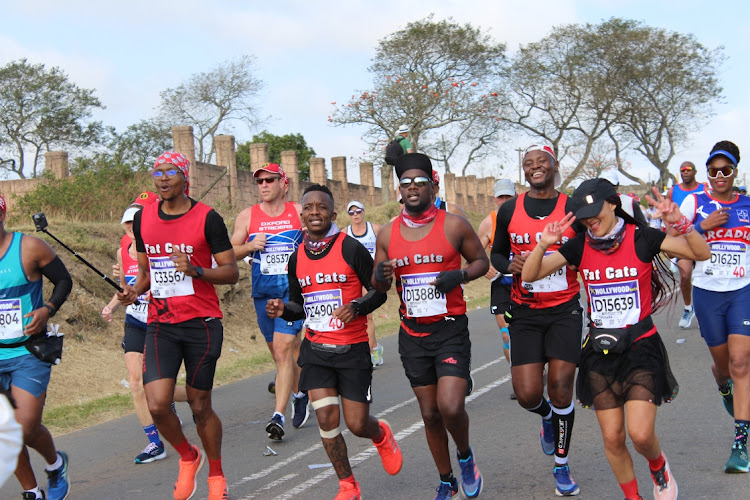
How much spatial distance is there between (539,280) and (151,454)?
3.68m

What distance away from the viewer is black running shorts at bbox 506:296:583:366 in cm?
619

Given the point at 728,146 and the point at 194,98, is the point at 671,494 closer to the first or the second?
the point at 728,146

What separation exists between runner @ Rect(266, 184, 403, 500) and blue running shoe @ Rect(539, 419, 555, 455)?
47.8 inches

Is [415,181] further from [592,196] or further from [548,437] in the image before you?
[548,437]

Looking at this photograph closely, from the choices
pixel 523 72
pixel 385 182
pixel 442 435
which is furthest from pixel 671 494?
pixel 523 72

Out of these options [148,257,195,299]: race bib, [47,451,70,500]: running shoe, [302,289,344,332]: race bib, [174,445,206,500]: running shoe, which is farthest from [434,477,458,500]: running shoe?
[47,451,70,500]: running shoe

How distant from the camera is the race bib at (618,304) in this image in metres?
5.36

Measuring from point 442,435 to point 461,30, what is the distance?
36.3 m

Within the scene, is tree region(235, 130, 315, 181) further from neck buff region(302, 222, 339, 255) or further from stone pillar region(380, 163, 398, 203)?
neck buff region(302, 222, 339, 255)

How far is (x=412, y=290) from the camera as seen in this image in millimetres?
5855

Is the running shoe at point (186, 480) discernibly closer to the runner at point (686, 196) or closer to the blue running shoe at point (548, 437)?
the blue running shoe at point (548, 437)

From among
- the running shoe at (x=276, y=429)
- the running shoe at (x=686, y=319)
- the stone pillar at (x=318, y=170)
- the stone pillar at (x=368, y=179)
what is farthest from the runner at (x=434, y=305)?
the stone pillar at (x=368, y=179)

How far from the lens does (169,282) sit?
244 inches

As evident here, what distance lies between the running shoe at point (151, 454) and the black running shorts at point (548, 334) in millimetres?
3236
